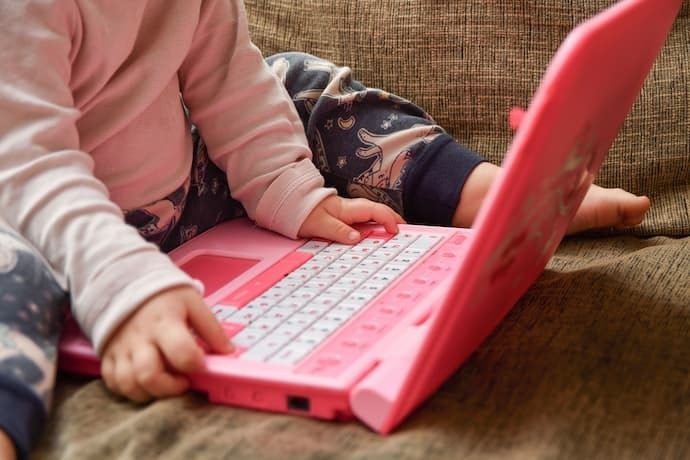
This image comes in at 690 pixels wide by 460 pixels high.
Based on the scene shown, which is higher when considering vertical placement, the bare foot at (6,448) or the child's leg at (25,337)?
the child's leg at (25,337)

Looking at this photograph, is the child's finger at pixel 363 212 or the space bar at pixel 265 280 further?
the child's finger at pixel 363 212

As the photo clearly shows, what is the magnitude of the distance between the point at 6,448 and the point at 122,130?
0.33 meters

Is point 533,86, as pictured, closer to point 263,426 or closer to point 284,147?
point 284,147

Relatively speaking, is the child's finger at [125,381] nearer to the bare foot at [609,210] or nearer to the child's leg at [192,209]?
the child's leg at [192,209]

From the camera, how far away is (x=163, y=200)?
2.75 feet

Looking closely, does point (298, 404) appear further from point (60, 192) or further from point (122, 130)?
point (122, 130)

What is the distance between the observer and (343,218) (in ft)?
2.82

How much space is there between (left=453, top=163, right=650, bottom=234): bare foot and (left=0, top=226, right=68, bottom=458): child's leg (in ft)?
1.42

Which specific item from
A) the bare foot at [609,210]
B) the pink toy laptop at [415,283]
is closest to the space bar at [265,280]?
the pink toy laptop at [415,283]

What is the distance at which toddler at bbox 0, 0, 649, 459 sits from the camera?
2.02 feet

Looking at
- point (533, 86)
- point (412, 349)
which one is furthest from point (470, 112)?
point (412, 349)

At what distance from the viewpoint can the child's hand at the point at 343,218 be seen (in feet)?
2.75

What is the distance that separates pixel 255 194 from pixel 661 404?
0.45 m

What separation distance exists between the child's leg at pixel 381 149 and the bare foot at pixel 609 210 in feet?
0.40
